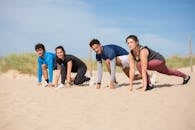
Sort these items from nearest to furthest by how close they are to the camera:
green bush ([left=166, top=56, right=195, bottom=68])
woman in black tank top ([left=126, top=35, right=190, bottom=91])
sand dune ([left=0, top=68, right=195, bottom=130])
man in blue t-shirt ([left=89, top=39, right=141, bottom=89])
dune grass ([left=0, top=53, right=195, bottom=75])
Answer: sand dune ([left=0, top=68, right=195, bottom=130]) → woman in black tank top ([left=126, top=35, right=190, bottom=91]) → man in blue t-shirt ([left=89, top=39, right=141, bottom=89]) → dune grass ([left=0, top=53, right=195, bottom=75]) → green bush ([left=166, top=56, right=195, bottom=68])

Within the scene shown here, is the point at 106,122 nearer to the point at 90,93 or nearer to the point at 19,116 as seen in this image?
the point at 19,116

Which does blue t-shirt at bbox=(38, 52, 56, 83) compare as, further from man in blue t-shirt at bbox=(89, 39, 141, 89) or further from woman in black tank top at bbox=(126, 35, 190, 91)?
woman in black tank top at bbox=(126, 35, 190, 91)

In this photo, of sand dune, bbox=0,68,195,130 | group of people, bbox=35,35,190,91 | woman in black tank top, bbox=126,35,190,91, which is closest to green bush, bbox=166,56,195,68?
group of people, bbox=35,35,190,91

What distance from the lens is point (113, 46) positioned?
8391 millimetres

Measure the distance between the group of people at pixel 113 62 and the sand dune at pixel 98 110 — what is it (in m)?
0.66

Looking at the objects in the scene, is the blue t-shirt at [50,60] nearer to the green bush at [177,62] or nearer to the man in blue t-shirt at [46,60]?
the man in blue t-shirt at [46,60]

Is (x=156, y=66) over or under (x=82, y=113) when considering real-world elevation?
over

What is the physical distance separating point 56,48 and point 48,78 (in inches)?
40.0

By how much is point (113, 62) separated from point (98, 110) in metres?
2.77

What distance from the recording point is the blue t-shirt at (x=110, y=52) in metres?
8.05

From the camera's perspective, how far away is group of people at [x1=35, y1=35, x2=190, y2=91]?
293 inches

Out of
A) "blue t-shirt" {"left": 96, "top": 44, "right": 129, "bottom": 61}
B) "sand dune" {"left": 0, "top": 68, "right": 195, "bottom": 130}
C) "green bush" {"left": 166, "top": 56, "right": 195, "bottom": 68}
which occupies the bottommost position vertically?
"sand dune" {"left": 0, "top": 68, "right": 195, "bottom": 130}

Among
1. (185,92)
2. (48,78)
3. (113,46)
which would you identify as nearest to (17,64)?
(48,78)

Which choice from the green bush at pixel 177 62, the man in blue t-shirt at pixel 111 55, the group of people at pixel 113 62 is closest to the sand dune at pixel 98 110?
the group of people at pixel 113 62
